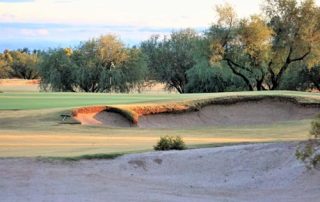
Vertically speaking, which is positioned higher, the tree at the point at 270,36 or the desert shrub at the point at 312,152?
the tree at the point at 270,36

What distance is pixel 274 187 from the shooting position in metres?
10.8

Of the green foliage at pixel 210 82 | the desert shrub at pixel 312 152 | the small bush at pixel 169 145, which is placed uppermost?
the desert shrub at pixel 312 152

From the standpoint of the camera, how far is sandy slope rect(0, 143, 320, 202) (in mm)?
9352

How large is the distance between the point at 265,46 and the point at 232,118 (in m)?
20.1

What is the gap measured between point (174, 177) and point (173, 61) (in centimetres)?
5621

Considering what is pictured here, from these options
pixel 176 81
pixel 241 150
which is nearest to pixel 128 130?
pixel 241 150

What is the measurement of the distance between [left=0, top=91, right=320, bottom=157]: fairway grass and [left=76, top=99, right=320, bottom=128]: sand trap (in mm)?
924

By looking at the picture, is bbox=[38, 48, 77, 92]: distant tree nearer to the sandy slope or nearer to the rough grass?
the rough grass

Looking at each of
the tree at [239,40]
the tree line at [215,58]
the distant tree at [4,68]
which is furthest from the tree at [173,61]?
the distant tree at [4,68]

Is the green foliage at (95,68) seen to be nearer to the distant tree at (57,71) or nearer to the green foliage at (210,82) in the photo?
the distant tree at (57,71)

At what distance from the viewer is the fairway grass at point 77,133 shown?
1536 centimetres

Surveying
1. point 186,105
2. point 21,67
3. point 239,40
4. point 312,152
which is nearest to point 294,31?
point 239,40

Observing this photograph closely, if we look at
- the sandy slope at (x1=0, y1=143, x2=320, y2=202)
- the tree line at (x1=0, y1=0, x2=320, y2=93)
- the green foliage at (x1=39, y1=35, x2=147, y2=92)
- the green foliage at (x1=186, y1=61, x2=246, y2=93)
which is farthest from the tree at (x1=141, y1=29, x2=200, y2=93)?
the sandy slope at (x1=0, y1=143, x2=320, y2=202)

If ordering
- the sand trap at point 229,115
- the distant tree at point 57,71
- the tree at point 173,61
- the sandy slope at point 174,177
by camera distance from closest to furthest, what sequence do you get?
1. the sandy slope at point 174,177
2. the sand trap at point 229,115
3. the distant tree at point 57,71
4. the tree at point 173,61
